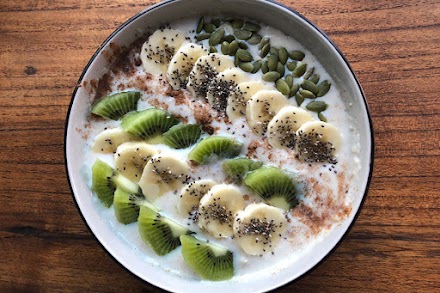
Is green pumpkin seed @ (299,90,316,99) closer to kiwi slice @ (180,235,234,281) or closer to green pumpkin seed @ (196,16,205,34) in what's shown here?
green pumpkin seed @ (196,16,205,34)

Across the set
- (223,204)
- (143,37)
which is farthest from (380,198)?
(143,37)

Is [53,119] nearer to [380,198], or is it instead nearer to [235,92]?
[235,92]

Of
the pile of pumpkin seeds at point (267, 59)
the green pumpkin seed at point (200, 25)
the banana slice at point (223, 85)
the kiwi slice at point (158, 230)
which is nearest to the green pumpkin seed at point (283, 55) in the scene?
the pile of pumpkin seeds at point (267, 59)

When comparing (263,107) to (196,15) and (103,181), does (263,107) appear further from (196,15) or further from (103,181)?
(103,181)

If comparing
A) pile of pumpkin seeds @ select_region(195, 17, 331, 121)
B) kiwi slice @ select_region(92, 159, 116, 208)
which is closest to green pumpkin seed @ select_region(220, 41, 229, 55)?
pile of pumpkin seeds @ select_region(195, 17, 331, 121)

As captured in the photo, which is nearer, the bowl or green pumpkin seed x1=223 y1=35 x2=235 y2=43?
the bowl

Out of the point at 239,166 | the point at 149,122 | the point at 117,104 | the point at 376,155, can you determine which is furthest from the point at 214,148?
the point at 376,155

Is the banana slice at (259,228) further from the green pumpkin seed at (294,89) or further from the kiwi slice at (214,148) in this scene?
the green pumpkin seed at (294,89)
